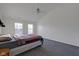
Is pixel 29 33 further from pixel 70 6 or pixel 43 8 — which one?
pixel 70 6

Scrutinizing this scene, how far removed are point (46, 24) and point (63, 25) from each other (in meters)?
1.00

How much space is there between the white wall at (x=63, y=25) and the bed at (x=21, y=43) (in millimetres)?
377

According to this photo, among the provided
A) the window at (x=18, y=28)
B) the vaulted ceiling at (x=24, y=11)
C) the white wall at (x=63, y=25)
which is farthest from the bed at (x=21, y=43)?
the vaulted ceiling at (x=24, y=11)

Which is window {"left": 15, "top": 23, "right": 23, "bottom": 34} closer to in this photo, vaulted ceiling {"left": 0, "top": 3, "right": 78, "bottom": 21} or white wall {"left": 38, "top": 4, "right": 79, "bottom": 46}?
vaulted ceiling {"left": 0, "top": 3, "right": 78, "bottom": 21}

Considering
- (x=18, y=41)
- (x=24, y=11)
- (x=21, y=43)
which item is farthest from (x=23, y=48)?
(x=24, y=11)

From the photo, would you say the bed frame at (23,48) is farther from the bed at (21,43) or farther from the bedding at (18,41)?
the bedding at (18,41)

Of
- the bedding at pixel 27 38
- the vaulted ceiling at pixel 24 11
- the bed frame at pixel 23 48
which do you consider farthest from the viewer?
the vaulted ceiling at pixel 24 11

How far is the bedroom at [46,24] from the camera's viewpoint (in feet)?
9.73

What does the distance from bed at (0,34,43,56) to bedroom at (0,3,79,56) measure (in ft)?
0.16

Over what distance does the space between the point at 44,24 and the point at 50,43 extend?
0.92m

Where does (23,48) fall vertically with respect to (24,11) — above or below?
below

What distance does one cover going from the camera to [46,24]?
146 inches

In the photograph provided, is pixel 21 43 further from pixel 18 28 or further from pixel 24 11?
pixel 24 11

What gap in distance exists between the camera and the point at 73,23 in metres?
3.84
